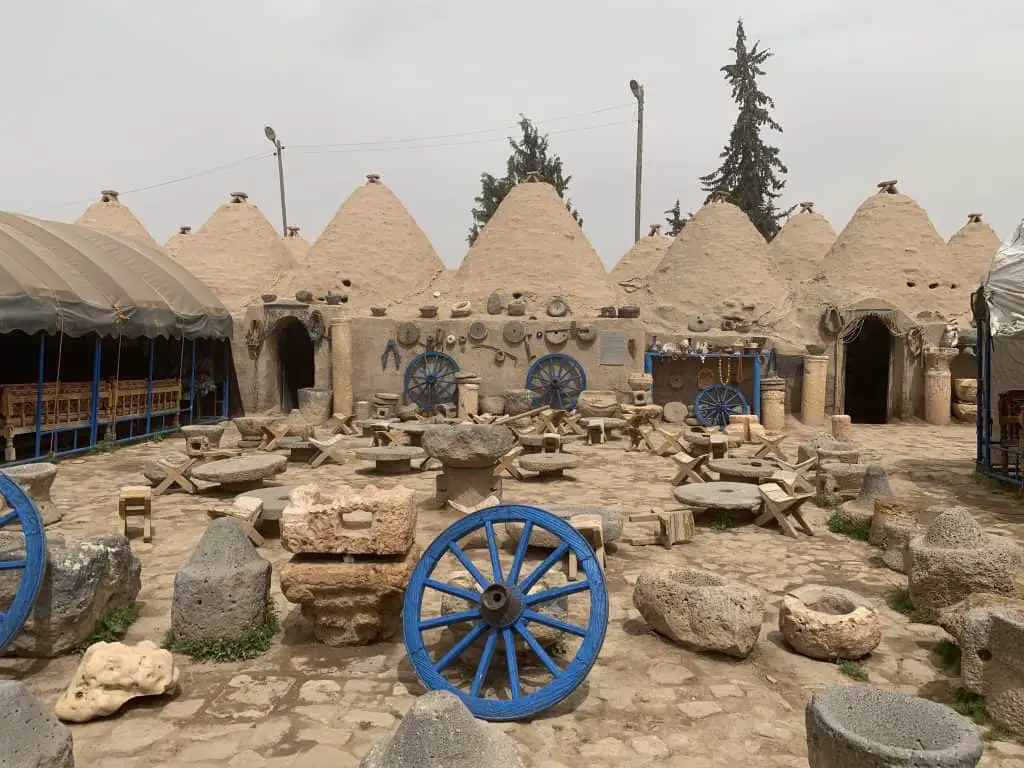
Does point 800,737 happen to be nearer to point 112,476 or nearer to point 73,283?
point 112,476

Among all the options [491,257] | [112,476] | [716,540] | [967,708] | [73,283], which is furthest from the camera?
[491,257]

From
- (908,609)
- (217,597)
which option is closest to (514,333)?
(908,609)

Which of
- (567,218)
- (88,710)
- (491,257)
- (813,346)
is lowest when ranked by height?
(88,710)

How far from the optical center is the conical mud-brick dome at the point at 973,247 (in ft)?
68.7

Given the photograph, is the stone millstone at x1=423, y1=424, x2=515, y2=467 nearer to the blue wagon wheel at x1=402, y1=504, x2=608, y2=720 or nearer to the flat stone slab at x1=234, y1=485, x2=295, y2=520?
the flat stone slab at x1=234, y1=485, x2=295, y2=520

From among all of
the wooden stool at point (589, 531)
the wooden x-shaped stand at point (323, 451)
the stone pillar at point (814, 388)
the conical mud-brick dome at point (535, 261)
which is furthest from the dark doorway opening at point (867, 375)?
the wooden stool at point (589, 531)

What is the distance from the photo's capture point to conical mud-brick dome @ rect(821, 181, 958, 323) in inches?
720

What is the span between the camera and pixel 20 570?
4.18 m

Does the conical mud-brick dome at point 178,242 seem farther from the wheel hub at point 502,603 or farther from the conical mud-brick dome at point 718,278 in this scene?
the wheel hub at point 502,603

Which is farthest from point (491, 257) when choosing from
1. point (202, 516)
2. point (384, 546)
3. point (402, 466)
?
point (384, 546)

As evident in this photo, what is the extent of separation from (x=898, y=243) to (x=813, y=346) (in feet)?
17.4

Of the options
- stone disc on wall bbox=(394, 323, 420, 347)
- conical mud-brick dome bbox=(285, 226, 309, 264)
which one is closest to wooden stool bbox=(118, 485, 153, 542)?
stone disc on wall bbox=(394, 323, 420, 347)

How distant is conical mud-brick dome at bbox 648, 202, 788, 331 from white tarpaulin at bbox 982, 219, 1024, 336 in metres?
8.73

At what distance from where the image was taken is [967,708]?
11.9 ft
